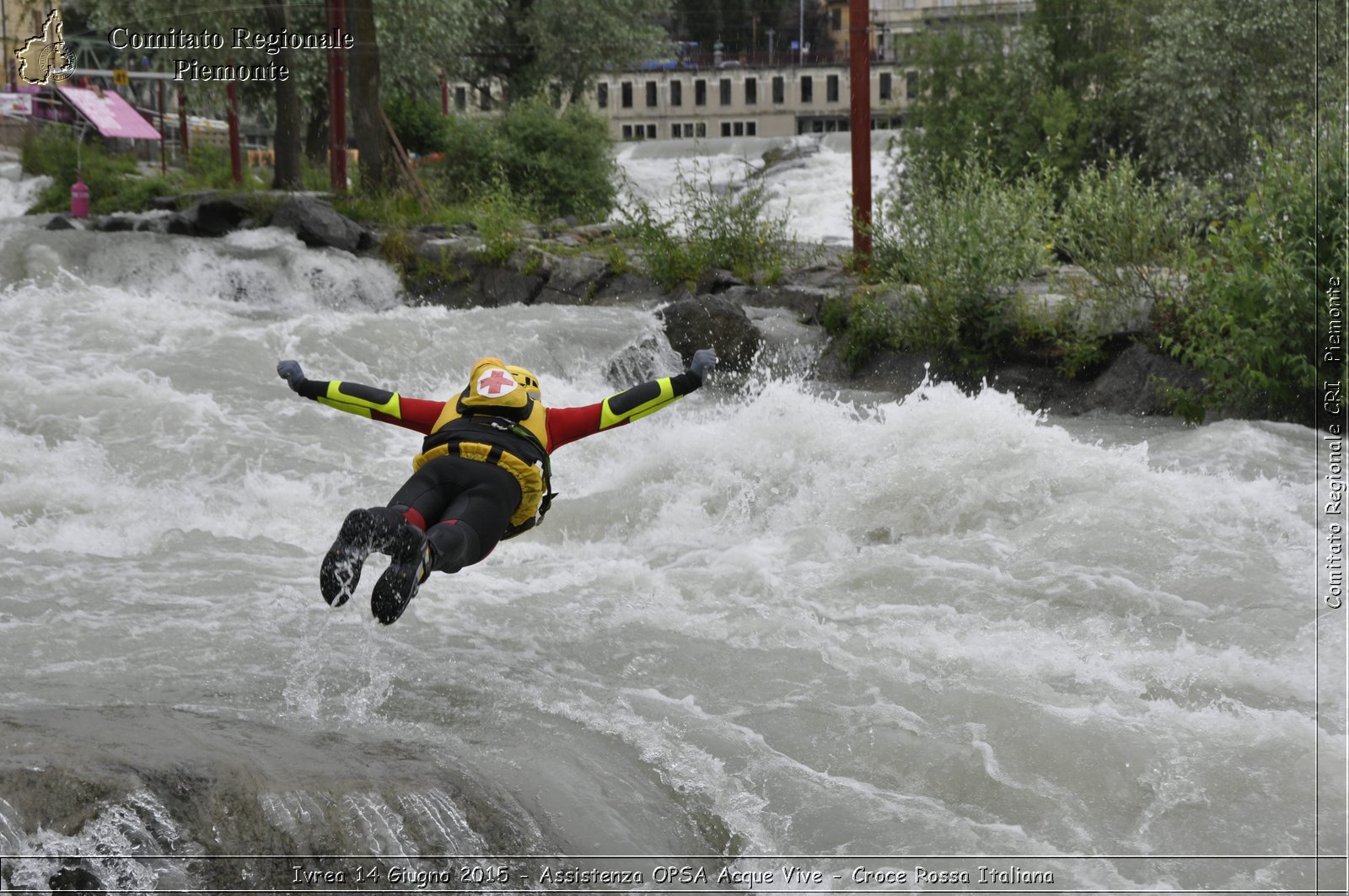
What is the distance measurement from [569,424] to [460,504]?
78 centimetres

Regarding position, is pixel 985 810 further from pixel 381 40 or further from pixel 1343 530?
pixel 381 40

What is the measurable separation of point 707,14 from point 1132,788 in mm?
48527

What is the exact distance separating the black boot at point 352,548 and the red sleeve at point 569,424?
49.9 inches

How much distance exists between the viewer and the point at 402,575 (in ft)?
15.8

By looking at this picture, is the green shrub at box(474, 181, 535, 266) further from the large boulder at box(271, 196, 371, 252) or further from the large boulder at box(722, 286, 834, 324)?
the large boulder at box(722, 286, 834, 324)

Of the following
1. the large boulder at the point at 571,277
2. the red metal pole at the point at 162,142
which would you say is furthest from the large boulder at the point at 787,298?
the red metal pole at the point at 162,142

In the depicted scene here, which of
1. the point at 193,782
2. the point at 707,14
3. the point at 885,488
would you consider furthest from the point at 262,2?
the point at 707,14

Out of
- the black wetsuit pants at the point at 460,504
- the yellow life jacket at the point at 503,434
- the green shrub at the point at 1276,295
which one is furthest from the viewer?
the green shrub at the point at 1276,295

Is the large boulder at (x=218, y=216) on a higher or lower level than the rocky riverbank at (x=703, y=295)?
higher

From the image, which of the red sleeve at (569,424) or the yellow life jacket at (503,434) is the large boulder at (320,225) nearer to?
the red sleeve at (569,424)

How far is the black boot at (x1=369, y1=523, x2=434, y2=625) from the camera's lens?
4.75 m

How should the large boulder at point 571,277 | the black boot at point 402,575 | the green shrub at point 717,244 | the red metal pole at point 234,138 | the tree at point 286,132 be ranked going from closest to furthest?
the black boot at point 402,575, the green shrub at point 717,244, the large boulder at point 571,277, the tree at point 286,132, the red metal pole at point 234,138

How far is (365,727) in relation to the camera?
5.03 m

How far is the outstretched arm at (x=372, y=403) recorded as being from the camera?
5992mm
